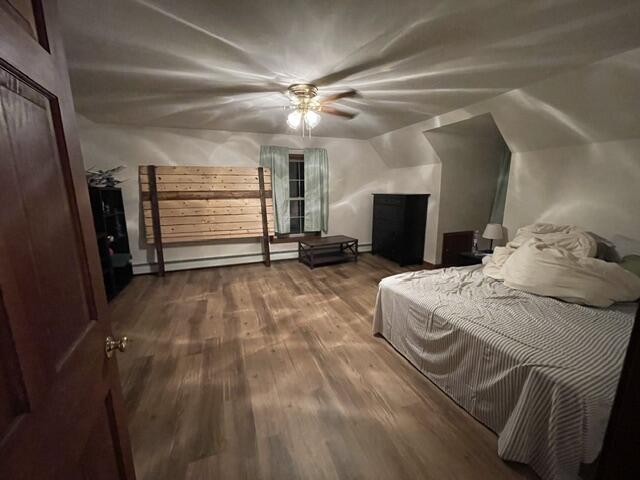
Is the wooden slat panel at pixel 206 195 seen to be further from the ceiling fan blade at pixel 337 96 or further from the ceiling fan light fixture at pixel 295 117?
the ceiling fan blade at pixel 337 96

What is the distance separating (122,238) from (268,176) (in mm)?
2319

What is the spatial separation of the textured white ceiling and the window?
6.68 feet

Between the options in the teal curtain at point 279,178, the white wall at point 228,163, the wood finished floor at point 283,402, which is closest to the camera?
the wood finished floor at point 283,402

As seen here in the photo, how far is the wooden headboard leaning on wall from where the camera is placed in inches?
152

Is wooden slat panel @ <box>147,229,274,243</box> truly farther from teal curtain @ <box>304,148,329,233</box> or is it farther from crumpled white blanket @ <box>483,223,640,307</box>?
crumpled white blanket @ <box>483,223,640,307</box>

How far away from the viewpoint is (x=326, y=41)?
167 cm

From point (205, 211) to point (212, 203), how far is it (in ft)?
0.54

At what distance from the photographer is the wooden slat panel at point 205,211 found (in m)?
3.92

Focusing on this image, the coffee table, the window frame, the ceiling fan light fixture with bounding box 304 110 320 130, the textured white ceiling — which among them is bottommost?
the coffee table

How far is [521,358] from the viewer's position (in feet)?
4.26

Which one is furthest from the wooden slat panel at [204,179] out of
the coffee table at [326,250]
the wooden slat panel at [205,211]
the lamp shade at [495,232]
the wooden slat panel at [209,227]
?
the lamp shade at [495,232]

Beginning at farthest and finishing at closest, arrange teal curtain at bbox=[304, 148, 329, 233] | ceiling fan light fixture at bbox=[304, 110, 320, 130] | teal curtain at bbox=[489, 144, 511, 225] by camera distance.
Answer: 1. teal curtain at bbox=[304, 148, 329, 233]
2. teal curtain at bbox=[489, 144, 511, 225]
3. ceiling fan light fixture at bbox=[304, 110, 320, 130]

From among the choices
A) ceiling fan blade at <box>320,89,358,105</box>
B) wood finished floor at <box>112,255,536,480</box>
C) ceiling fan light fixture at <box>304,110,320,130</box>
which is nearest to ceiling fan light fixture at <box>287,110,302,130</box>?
ceiling fan light fixture at <box>304,110,320,130</box>

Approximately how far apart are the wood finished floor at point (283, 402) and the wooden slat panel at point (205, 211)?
4.93 feet
